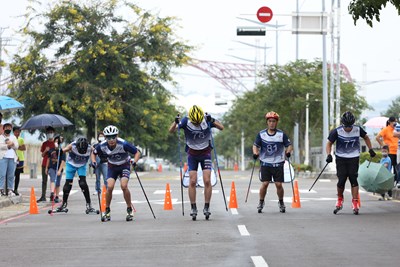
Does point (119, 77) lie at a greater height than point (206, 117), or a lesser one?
greater

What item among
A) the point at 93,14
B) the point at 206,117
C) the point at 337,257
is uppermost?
the point at 93,14

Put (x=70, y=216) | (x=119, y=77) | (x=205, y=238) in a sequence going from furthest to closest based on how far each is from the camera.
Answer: (x=119, y=77)
(x=70, y=216)
(x=205, y=238)

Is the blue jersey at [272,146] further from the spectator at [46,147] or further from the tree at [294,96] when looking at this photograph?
the tree at [294,96]

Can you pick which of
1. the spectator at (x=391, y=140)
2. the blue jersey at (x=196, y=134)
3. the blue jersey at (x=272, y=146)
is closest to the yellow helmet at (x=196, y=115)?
the blue jersey at (x=196, y=134)

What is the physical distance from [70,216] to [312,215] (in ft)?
15.3

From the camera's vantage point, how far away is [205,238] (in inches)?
567

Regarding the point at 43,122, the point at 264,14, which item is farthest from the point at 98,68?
the point at 43,122

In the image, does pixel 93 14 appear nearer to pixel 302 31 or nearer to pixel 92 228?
pixel 302 31

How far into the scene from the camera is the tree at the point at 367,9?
1750cm

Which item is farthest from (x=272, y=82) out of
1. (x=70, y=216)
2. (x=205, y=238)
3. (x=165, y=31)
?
(x=205, y=238)

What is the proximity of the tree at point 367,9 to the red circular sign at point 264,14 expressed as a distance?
23.4 meters

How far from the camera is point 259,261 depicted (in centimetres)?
1152

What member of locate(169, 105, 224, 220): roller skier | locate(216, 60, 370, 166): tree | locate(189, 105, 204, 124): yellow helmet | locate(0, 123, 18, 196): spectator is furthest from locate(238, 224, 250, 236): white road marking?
locate(216, 60, 370, 166): tree

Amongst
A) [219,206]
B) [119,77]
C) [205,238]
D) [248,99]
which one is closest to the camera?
[205,238]
